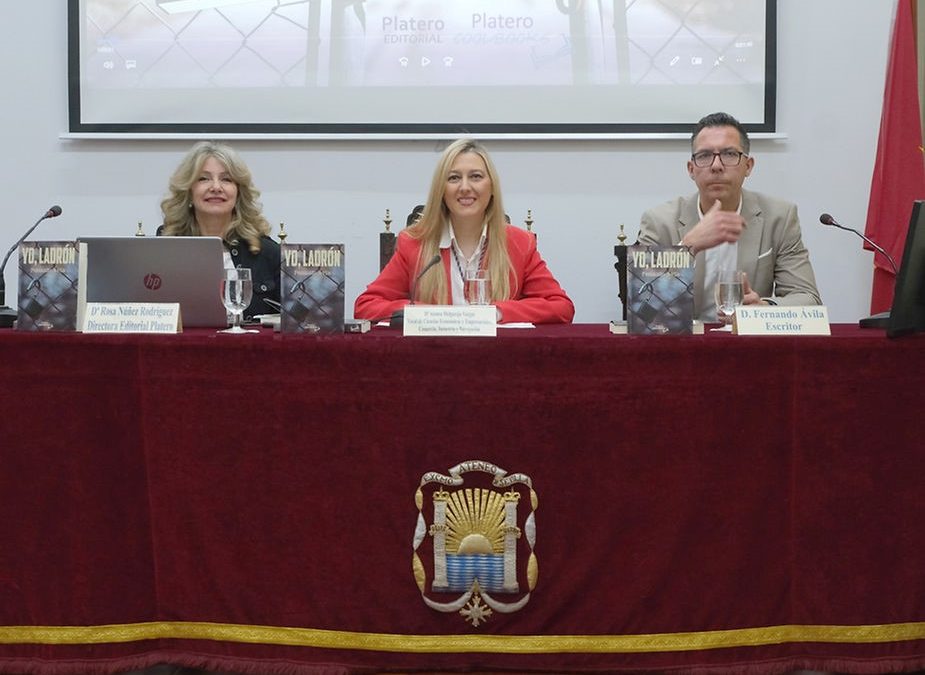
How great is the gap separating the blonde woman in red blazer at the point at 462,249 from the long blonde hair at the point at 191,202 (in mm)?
607

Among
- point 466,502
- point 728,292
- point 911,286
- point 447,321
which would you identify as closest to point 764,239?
point 728,292

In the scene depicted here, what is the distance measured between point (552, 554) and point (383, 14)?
2.76 m

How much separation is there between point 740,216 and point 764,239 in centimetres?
15

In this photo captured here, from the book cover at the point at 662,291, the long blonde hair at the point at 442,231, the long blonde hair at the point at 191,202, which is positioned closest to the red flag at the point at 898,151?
the long blonde hair at the point at 442,231

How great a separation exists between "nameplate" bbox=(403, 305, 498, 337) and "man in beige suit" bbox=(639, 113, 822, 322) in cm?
114

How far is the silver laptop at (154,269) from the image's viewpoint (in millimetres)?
2221

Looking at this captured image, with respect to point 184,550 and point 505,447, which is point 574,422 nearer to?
point 505,447

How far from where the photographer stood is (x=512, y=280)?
2.85 meters

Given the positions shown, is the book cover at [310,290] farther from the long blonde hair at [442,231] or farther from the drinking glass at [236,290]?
the long blonde hair at [442,231]

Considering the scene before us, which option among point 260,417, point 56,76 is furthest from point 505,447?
point 56,76

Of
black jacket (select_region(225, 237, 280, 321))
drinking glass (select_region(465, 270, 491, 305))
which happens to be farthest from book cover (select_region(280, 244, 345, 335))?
black jacket (select_region(225, 237, 280, 321))

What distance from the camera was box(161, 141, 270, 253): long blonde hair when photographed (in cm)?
319

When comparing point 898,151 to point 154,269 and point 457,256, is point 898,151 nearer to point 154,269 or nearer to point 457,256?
point 457,256

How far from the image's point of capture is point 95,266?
2.24 metres
